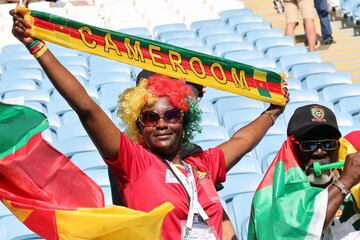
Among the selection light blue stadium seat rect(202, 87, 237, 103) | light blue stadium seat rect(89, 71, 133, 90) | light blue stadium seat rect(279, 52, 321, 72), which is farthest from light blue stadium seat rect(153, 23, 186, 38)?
light blue stadium seat rect(202, 87, 237, 103)

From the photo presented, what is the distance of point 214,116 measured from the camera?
619 cm

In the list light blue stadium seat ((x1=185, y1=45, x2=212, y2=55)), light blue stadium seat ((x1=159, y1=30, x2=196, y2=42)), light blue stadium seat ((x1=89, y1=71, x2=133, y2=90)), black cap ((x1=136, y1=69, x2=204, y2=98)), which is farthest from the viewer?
light blue stadium seat ((x1=159, y1=30, x2=196, y2=42))

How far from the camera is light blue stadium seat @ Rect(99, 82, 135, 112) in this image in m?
6.37

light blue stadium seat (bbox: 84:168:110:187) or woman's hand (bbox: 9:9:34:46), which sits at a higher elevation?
woman's hand (bbox: 9:9:34:46)

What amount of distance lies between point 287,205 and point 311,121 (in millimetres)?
373

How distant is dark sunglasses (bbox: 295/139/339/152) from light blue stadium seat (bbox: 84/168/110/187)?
5.88 ft

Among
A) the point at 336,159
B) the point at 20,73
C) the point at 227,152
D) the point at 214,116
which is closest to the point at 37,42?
the point at 227,152

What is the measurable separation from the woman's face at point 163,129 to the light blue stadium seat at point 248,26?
5.96 meters

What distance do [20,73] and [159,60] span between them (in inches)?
170

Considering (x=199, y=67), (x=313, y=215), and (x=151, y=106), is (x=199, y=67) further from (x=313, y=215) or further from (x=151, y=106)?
(x=313, y=215)

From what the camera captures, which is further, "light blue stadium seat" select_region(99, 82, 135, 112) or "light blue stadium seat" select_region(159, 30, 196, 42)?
"light blue stadium seat" select_region(159, 30, 196, 42)

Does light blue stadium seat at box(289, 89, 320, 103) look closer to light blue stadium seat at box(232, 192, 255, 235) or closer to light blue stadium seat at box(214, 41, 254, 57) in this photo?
light blue stadium seat at box(214, 41, 254, 57)

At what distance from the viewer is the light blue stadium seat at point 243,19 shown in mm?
9445

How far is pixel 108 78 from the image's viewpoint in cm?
717
